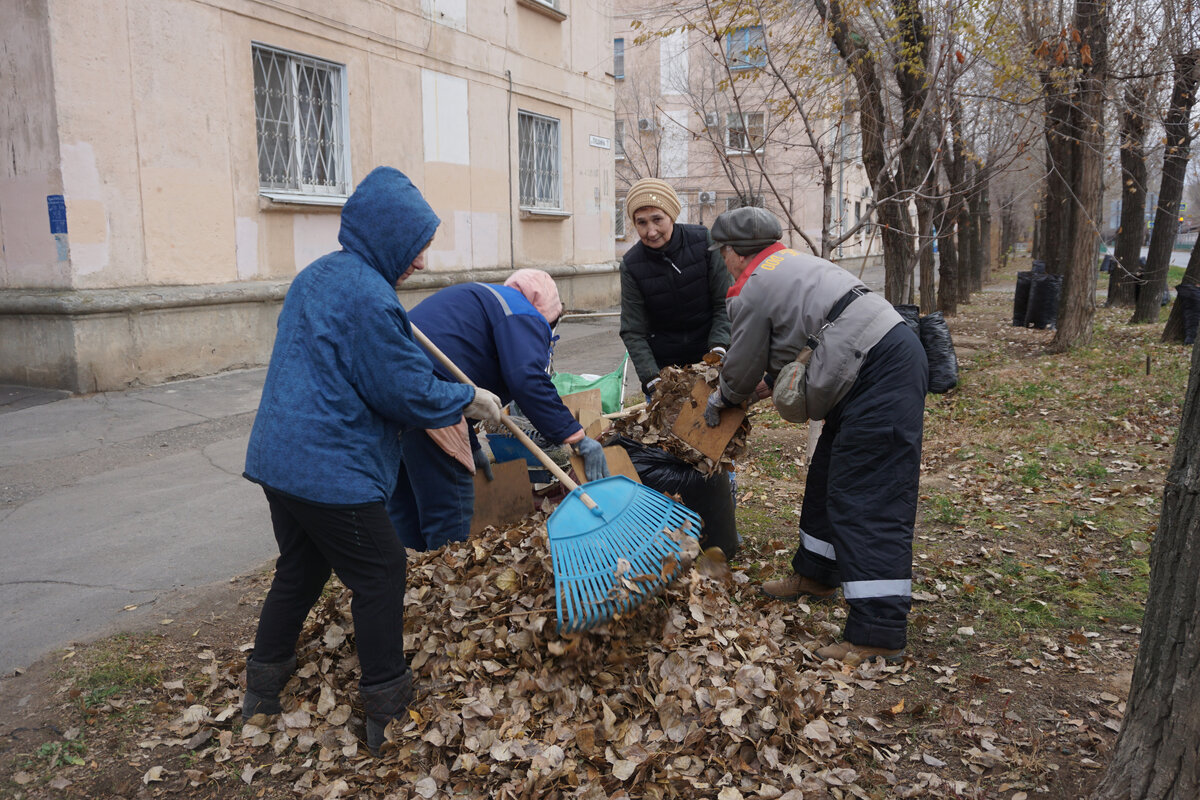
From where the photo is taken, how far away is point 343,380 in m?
2.54

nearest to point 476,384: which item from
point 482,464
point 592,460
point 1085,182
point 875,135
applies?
point 482,464

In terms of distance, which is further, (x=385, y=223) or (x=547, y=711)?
(x=547, y=711)

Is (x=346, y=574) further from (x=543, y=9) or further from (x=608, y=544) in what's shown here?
(x=543, y=9)

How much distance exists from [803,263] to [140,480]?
4699 mm

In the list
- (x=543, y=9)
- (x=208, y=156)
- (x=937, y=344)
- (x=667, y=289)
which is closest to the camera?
(x=667, y=289)

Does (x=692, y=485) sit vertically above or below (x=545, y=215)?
below

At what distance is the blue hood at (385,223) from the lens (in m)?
2.64

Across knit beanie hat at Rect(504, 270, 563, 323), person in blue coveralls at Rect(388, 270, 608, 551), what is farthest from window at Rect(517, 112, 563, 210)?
person in blue coveralls at Rect(388, 270, 608, 551)

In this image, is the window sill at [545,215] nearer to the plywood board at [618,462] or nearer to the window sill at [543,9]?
the window sill at [543,9]

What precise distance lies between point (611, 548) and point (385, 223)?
1312 millimetres

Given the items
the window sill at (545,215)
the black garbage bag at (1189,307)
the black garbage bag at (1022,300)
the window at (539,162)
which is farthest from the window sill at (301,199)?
the black garbage bag at (1022,300)

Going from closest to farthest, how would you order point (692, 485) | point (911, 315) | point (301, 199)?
point (692, 485)
point (911, 315)
point (301, 199)

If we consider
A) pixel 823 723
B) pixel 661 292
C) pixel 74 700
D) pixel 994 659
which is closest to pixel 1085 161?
pixel 661 292

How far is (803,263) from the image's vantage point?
3312mm
